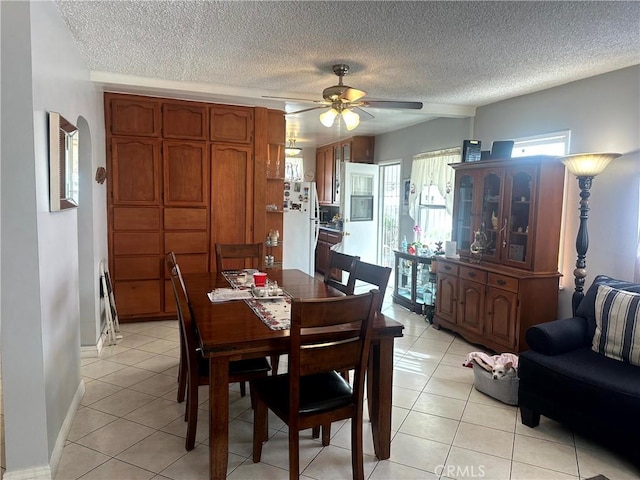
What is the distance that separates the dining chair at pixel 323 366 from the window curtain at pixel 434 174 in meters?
3.59

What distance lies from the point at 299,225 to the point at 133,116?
2.29m

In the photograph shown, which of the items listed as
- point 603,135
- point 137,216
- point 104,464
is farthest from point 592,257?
point 137,216

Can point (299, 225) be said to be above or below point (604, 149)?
below

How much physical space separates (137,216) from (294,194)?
1.94m

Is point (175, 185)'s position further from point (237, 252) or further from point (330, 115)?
point (330, 115)

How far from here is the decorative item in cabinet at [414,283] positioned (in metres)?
4.98

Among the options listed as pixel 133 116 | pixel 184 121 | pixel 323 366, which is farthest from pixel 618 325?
pixel 133 116

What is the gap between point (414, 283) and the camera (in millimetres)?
5137

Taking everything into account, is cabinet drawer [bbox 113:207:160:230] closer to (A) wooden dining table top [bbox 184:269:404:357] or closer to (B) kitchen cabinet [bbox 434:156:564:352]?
(A) wooden dining table top [bbox 184:269:404:357]

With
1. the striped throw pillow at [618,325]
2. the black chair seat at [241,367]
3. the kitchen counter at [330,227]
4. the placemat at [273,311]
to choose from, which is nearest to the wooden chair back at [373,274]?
the placemat at [273,311]

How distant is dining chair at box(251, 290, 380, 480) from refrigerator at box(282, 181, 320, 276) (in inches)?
131

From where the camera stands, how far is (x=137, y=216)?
14.4 ft

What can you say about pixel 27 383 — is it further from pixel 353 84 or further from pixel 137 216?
pixel 353 84

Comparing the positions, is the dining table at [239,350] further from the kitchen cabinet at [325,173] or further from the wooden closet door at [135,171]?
the kitchen cabinet at [325,173]
